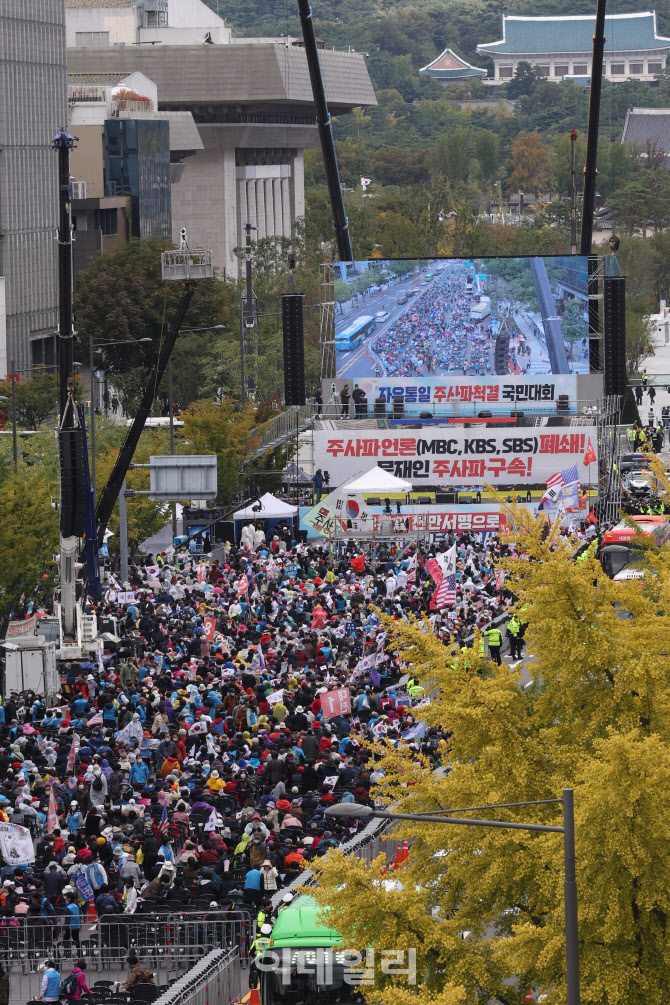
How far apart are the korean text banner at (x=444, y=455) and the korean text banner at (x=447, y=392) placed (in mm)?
4182

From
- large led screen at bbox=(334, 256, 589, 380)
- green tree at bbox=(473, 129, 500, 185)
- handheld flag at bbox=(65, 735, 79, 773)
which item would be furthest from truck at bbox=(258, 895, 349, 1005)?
green tree at bbox=(473, 129, 500, 185)

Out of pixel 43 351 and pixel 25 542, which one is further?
pixel 43 351

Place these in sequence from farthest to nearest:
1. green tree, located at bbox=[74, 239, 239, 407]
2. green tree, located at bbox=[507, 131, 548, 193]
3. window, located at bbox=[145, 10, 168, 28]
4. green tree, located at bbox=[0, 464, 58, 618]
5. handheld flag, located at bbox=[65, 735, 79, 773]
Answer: green tree, located at bbox=[507, 131, 548, 193] → window, located at bbox=[145, 10, 168, 28] → green tree, located at bbox=[74, 239, 239, 407] → green tree, located at bbox=[0, 464, 58, 618] → handheld flag, located at bbox=[65, 735, 79, 773]

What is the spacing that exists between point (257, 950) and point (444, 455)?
36205 millimetres

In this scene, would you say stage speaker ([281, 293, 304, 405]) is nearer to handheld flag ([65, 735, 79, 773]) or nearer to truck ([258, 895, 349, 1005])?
handheld flag ([65, 735, 79, 773])

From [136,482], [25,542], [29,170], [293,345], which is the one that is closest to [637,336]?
[29,170]

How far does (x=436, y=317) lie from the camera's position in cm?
5750

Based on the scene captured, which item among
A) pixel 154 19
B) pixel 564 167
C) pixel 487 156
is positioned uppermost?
pixel 154 19

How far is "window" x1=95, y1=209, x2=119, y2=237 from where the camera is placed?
9431cm

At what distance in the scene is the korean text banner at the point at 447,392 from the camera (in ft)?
188

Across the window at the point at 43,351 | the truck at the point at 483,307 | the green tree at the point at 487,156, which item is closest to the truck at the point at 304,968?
the truck at the point at 483,307

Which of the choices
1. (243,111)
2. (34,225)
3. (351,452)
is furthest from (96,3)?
(351,452)

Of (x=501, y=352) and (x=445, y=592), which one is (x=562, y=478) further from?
(x=501, y=352)

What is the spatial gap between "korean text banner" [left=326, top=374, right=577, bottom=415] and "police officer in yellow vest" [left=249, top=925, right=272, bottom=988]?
129 feet
